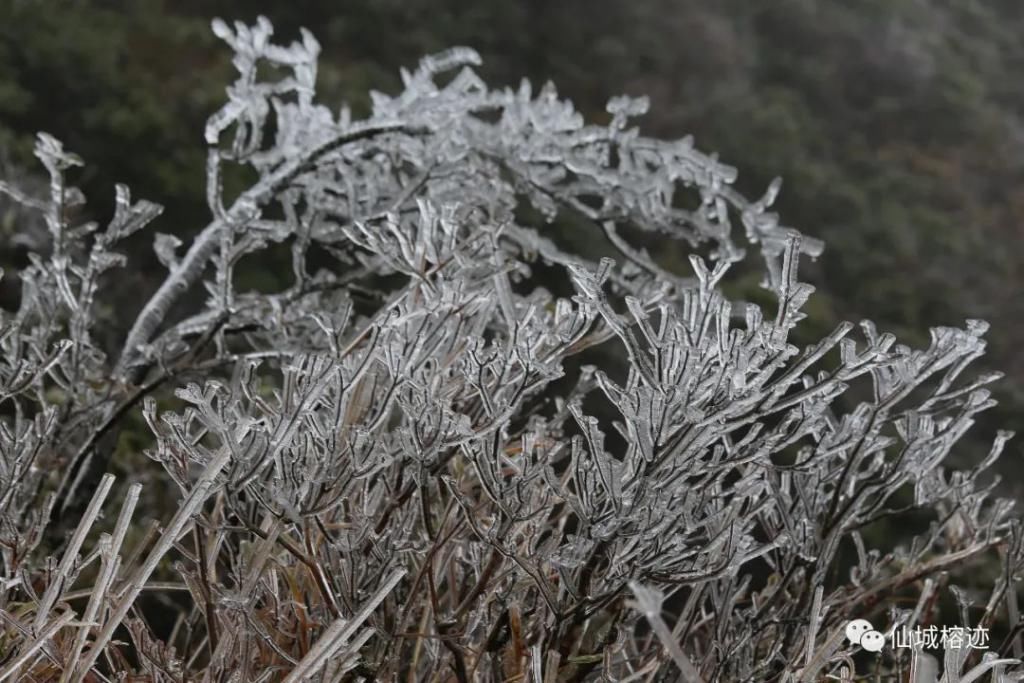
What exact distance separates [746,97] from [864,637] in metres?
5.30

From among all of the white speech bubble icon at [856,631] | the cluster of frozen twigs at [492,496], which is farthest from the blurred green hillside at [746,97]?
the white speech bubble icon at [856,631]

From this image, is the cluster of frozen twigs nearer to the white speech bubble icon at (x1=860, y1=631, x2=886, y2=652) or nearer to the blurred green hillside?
A: the white speech bubble icon at (x1=860, y1=631, x2=886, y2=652)

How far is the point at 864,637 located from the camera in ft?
3.20

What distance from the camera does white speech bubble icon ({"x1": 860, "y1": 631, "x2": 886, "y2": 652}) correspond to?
94 cm

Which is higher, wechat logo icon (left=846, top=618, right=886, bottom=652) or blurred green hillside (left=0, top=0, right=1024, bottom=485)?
blurred green hillside (left=0, top=0, right=1024, bottom=485)

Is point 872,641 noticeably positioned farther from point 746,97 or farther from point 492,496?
point 746,97

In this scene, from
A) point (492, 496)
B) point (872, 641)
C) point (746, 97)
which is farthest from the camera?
point (746, 97)

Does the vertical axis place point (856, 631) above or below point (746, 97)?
below

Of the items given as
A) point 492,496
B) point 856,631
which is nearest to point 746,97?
point 856,631

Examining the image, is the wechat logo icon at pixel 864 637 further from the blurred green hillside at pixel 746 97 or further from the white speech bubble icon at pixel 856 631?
the blurred green hillside at pixel 746 97

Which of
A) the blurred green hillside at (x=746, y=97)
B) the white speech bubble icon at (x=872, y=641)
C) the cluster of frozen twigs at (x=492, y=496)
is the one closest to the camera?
the cluster of frozen twigs at (x=492, y=496)

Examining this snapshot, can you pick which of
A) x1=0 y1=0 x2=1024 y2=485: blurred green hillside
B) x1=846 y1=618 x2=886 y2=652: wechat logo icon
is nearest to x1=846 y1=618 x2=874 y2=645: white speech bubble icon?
x1=846 y1=618 x2=886 y2=652: wechat logo icon

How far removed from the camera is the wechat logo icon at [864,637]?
0.95 m

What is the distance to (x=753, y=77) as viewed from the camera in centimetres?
635
